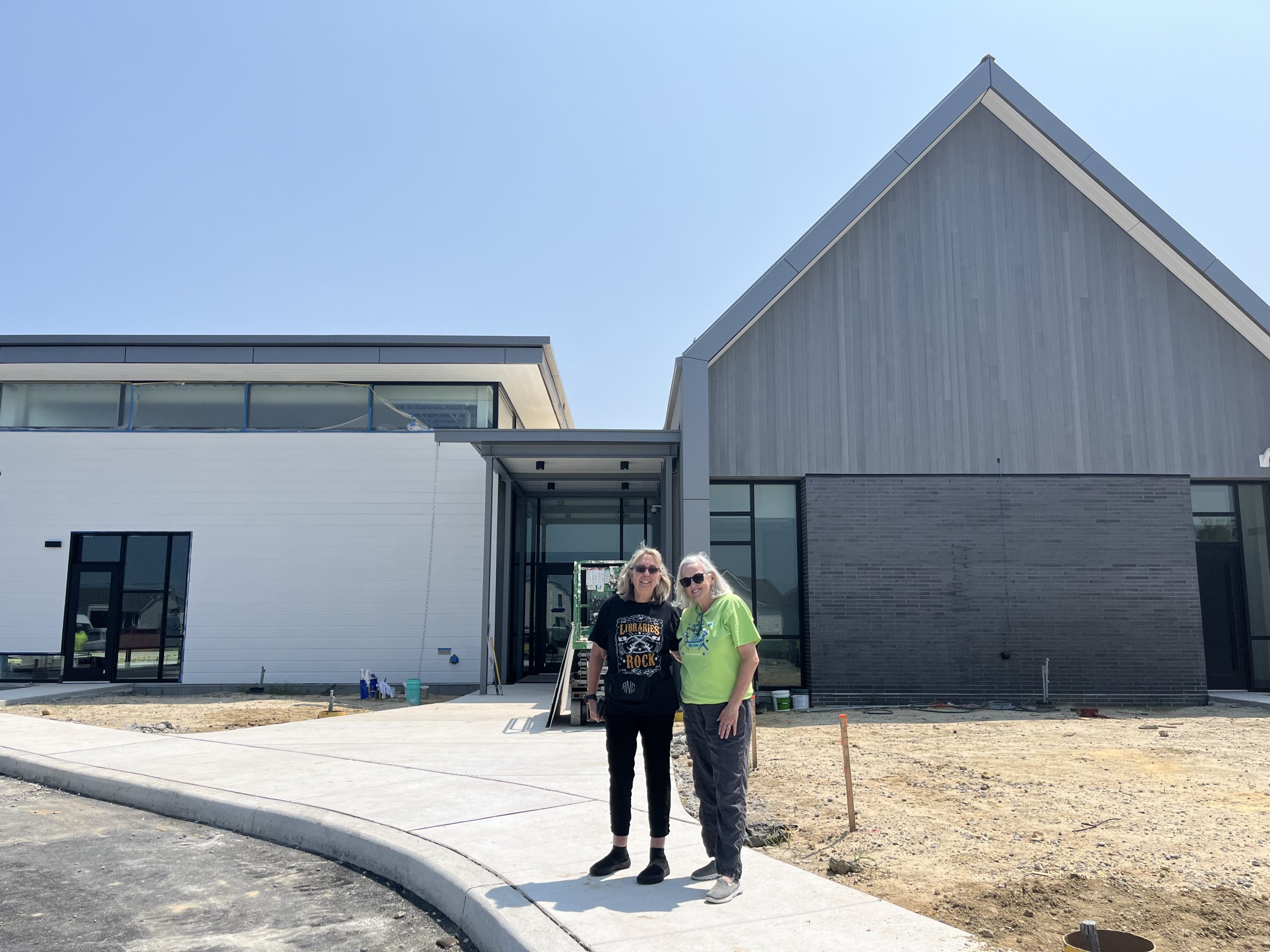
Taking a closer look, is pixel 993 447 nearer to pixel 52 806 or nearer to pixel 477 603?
pixel 477 603

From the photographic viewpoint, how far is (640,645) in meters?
4.66

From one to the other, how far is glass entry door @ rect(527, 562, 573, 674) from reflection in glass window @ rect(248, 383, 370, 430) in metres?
5.01

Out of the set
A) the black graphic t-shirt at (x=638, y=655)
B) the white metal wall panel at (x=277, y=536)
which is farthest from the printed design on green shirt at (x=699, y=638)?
the white metal wall panel at (x=277, y=536)

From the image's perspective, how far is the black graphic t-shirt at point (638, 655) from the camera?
4.59 m

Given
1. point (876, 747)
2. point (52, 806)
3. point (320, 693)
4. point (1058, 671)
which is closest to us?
point (52, 806)

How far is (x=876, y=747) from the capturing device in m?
9.20

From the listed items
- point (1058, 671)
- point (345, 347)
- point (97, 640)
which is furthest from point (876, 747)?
point (97, 640)

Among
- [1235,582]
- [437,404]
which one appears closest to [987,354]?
[1235,582]

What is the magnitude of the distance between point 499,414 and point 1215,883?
14.6 metres

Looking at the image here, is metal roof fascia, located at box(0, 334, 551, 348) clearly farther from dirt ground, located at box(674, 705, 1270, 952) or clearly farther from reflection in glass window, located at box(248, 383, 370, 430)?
dirt ground, located at box(674, 705, 1270, 952)

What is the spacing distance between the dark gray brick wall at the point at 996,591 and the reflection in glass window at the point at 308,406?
8.59m

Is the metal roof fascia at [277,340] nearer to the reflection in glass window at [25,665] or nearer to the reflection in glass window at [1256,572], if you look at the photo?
the reflection in glass window at [25,665]

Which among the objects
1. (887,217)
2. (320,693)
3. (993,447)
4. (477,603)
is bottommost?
(320,693)

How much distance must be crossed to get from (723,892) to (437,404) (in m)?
14.1
